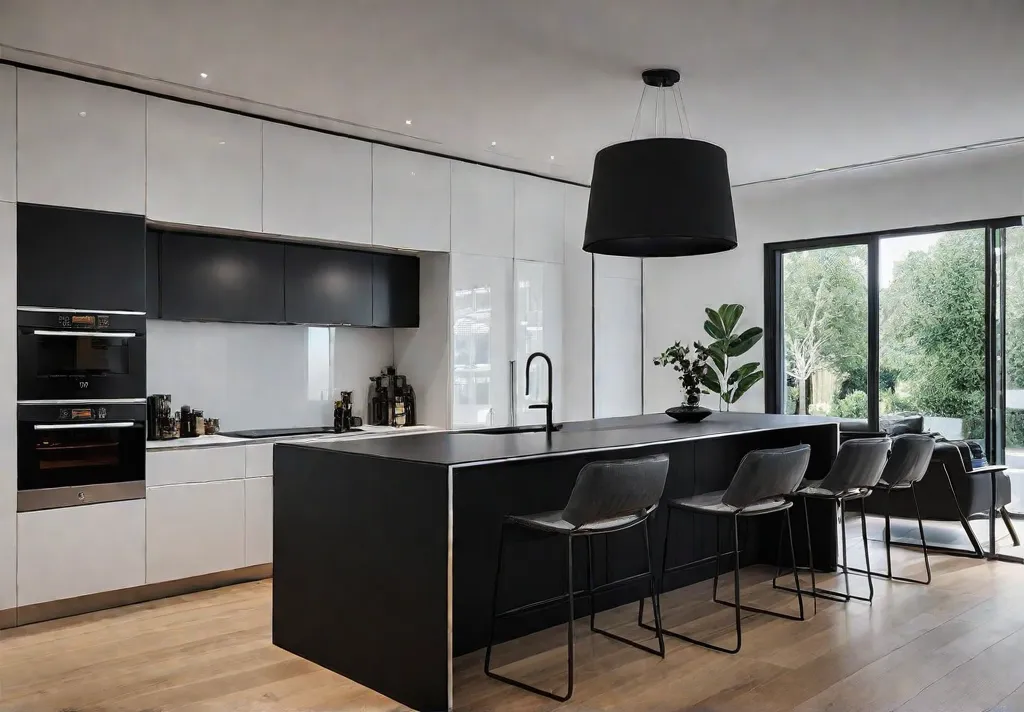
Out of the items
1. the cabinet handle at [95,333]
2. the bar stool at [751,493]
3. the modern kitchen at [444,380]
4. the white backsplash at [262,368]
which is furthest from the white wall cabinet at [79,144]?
the bar stool at [751,493]

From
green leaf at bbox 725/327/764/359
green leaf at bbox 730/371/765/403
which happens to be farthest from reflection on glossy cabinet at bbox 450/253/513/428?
green leaf at bbox 730/371/765/403

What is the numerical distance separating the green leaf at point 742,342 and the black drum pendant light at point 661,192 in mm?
3516

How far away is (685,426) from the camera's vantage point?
455cm

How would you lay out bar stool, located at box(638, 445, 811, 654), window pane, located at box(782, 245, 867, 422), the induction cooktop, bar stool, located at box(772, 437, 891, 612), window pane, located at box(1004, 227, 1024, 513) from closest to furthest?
bar stool, located at box(638, 445, 811, 654) → bar stool, located at box(772, 437, 891, 612) → the induction cooktop → window pane, located at box(1004, 227, 1024, 513) → window pane, located at box(782, 245, 867, 422)

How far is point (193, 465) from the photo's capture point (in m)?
4.77

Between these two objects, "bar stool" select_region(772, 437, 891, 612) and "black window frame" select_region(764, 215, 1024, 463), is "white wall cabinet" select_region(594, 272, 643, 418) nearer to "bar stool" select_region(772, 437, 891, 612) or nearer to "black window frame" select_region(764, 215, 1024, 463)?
"black window frame" select_region(764, 215, 1024, 463)

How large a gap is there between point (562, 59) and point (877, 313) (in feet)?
13.8

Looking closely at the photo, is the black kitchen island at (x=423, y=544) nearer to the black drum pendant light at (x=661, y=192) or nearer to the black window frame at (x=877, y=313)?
the black drum pendant light at (x=661, y=192)

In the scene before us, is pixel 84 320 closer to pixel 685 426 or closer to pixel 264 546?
pixel 264 546

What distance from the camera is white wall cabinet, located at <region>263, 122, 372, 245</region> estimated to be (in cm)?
521

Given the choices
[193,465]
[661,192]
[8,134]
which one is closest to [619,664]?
[661,192]

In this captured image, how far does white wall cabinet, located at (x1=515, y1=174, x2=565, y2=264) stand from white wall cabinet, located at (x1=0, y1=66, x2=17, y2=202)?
3515 mm

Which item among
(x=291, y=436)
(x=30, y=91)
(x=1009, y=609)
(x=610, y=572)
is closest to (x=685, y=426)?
(x=610, y=572)

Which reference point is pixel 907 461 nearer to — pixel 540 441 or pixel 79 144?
pixel 540 441
